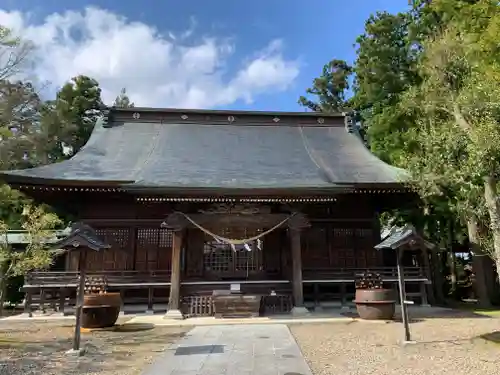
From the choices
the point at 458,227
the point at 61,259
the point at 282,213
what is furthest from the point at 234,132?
the point at 458,227

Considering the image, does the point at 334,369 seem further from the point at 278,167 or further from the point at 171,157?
the point at 171,157

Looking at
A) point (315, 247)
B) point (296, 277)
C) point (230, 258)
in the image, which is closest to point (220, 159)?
point (230, 258)

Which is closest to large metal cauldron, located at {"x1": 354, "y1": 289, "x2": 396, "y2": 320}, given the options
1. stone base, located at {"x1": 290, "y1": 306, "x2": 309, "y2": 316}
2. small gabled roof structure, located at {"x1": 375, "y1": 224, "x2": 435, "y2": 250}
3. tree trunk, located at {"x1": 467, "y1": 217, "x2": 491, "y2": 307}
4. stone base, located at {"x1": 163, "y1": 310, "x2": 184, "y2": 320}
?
stone base, located at {"x1": 290, "y1": 306, "x2": 309, "y2": 316}

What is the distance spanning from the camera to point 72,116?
26406mm

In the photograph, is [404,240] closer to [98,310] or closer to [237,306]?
[237,306]

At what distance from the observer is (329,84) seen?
32.3 m

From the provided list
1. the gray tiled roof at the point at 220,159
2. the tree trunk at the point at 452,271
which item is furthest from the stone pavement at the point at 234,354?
the tree trunk at the point at 452,271

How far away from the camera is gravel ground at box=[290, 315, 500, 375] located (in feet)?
17.7

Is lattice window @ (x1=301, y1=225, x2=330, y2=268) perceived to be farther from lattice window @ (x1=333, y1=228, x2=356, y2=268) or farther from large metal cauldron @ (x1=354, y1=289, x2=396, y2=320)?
large metal cauldron @ (x1=354, y1=289, x2=396, y2=320)

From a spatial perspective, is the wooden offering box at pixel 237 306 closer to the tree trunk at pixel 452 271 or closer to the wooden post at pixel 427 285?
the wooden post at pixel 427 285

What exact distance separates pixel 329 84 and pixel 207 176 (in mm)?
23468

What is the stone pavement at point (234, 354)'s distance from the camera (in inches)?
211

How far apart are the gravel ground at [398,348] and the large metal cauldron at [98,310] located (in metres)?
4.55

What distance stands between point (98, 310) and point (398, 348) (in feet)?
22.5
